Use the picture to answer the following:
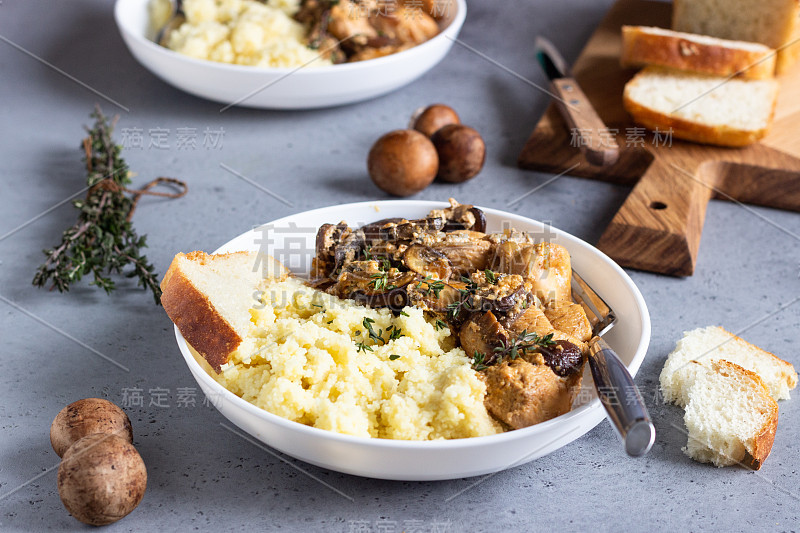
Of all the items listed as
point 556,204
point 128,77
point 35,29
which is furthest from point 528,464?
point 35,29

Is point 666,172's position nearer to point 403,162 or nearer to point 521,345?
point 403,162

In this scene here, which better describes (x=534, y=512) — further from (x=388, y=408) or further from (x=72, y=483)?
(x=72, y=483)

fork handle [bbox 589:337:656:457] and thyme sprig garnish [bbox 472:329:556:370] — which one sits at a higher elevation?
fork handle [bbox 589:337:656:457]

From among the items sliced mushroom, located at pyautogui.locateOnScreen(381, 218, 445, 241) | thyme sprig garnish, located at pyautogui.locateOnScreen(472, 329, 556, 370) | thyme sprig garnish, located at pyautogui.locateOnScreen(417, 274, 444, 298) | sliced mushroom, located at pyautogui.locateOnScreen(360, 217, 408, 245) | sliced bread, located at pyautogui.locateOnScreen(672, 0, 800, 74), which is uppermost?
sliced bread, located at pyautogui.locateOnScreen(672, 0, 800, 74)

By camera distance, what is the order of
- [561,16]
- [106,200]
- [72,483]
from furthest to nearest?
[561,16]
[106,200]
[72,483]

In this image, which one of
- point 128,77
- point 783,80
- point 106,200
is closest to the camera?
point 106,200

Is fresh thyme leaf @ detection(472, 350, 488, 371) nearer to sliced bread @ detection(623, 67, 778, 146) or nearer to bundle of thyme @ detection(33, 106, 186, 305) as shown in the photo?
bundle of thyme @ detection(33, 106, 186, 305)

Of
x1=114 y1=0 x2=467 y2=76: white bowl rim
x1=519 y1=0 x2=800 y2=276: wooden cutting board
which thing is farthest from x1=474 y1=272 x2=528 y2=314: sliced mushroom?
x1=114 y1=0 x2=467 y2=76: white bowl rim
